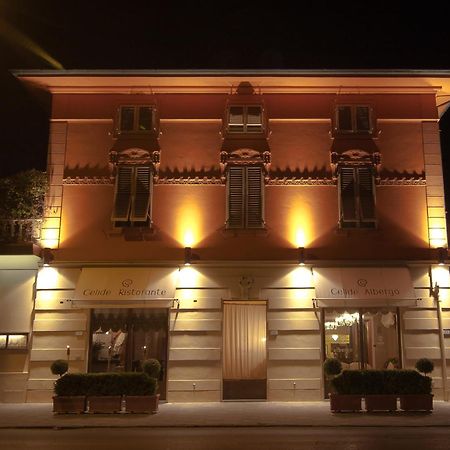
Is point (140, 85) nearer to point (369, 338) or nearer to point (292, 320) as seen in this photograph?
point (292, 320)

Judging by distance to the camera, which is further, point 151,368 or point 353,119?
point 353,119

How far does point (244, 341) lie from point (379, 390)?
4.56 metres

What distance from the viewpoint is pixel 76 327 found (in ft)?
60.5

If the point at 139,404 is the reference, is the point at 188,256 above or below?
above

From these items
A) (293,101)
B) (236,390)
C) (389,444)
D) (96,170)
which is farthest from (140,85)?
(389,444)

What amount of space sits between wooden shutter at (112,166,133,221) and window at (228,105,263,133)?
3.74 metres

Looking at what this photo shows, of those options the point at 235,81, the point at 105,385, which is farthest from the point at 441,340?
the point at 235,81

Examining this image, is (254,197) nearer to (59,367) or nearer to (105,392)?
(105,392)

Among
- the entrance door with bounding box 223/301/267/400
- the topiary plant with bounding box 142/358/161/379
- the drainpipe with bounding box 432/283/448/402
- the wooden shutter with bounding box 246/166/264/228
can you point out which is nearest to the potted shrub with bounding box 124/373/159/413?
the topiary plant with bounding box 142/358/161/379

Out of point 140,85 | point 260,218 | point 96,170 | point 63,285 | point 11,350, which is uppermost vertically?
point 140,85

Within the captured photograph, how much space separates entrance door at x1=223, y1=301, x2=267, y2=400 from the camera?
18.4 m

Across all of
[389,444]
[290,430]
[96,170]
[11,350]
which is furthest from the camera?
[96,170]

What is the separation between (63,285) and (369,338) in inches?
388

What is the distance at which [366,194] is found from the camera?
63.6ft
